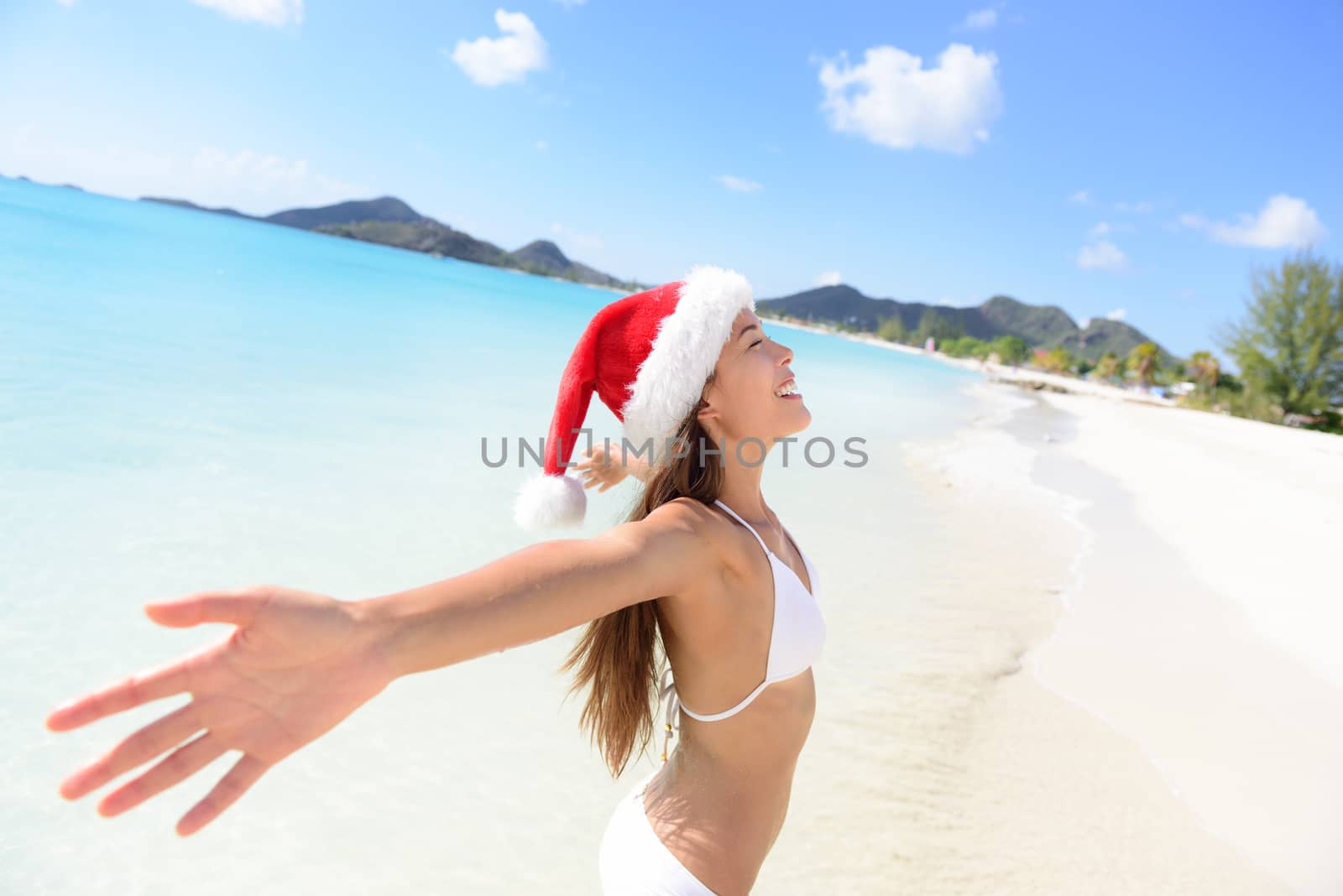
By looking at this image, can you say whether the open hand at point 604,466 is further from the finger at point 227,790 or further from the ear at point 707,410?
the finger at point 227,790

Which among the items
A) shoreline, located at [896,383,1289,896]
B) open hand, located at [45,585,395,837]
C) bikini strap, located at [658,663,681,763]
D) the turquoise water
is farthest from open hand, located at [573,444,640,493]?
shoreline, located at [896,383,1289,896]

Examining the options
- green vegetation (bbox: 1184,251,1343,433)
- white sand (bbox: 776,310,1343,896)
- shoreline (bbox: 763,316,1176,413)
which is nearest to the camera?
white sand (bbox: 776,310,1343,896)

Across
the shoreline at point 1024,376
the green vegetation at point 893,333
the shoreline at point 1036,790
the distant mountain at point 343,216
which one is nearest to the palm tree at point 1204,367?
the shoreline at point 1024,376

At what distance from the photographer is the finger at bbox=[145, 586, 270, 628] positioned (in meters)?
0.83

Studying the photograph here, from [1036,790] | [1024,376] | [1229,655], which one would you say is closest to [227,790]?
[1036,790]

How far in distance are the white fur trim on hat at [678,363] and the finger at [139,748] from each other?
1.16m

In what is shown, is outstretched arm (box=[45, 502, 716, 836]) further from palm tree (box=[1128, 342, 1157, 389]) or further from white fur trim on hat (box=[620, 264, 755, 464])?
palm tree (box=[1128, 342, 1157, 389])

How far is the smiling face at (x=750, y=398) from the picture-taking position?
6.07ft

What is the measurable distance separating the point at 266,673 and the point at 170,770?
0.15 m

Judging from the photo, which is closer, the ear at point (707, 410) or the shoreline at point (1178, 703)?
the ear at point (707, 410)

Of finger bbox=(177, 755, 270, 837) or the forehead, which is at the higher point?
the forehead

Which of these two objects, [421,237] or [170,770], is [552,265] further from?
[170,770]

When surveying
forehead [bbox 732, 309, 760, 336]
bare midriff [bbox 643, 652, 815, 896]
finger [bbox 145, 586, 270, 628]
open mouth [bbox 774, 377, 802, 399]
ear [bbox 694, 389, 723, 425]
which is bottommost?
bare midriff [bbox 643, 652, 815, 896]

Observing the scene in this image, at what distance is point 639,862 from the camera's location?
5.53 ft
